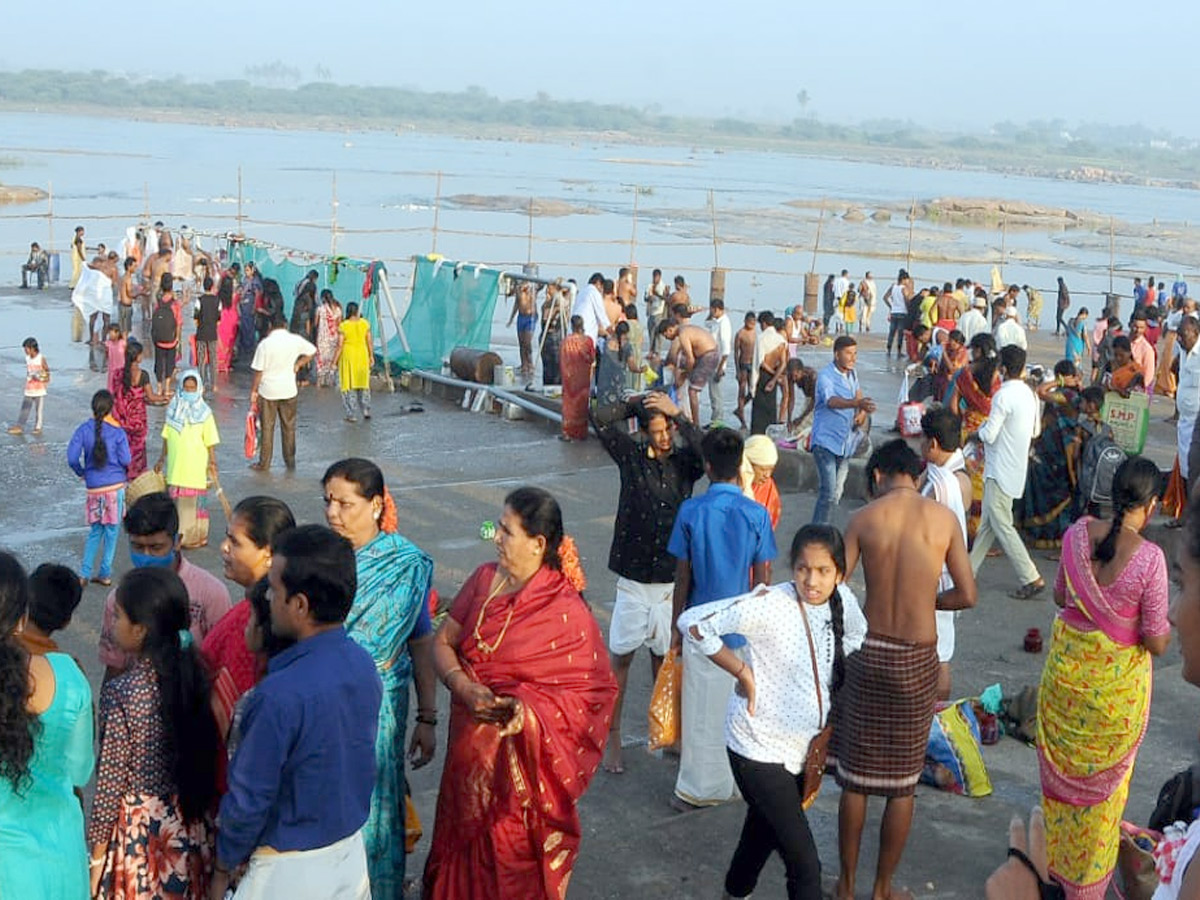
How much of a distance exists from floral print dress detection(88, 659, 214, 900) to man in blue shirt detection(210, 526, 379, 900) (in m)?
0.17

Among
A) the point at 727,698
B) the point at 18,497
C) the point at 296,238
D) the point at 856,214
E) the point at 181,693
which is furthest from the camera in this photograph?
the point at 856,214

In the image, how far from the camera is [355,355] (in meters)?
15.2

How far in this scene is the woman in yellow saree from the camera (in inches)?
193

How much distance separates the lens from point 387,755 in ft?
14.4

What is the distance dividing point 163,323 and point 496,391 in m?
4.00

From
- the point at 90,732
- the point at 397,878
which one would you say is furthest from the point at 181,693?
the point at 397,878

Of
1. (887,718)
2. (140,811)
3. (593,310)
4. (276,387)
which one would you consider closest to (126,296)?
(593,310)

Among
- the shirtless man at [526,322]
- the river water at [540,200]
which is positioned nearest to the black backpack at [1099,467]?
the shirtless man at [526,322]

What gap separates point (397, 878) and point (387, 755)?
0.42m

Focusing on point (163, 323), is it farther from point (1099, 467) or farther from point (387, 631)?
point (387, 631)

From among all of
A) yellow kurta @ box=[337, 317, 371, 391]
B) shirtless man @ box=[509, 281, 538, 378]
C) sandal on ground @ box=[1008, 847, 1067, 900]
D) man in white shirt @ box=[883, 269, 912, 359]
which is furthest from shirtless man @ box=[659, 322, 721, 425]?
sandal on ground @ box=[1008, 847, 1067, 900]

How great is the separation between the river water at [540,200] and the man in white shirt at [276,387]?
12532 millimetres

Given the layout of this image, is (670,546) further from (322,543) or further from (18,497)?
(18,497)

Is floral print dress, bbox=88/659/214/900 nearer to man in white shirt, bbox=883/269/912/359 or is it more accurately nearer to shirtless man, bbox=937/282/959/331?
shirtless man, bbox=937/282/959/331
